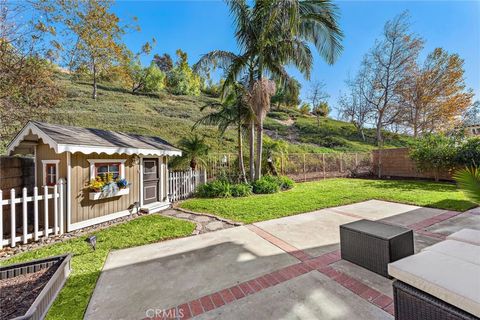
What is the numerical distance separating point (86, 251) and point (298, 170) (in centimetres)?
1119

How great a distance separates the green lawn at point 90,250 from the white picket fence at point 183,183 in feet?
6.17

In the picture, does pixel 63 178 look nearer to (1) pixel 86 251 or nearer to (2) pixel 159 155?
(1) pixel 86 251

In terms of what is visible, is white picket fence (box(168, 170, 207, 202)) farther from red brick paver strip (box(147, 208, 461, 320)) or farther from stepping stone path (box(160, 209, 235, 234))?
red brick paver strip (box(147, 208, 461, 320))

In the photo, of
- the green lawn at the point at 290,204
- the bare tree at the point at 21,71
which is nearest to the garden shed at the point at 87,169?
the green lawn at the point at 290,204

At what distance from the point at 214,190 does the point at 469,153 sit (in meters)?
12.0

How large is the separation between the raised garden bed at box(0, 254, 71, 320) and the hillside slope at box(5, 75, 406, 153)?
9399 mm

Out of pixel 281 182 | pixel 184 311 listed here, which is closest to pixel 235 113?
pixel 281 182

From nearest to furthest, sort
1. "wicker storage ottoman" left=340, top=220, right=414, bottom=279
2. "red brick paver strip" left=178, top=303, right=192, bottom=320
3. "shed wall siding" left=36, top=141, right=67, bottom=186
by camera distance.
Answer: "red brick paver strip" left=178, top=303, right=192, bottom=320
"wicker storage ottoman" left=340, top=220, right=414, bottom=279
"shed wall siding" left=36, top=141, right=67, bottom=186

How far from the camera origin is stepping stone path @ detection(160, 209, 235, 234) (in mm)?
4806

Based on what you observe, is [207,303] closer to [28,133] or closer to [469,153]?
[28,133]

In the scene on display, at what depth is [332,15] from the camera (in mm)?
8141

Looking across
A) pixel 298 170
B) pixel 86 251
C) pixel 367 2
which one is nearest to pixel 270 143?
pixel 298 170

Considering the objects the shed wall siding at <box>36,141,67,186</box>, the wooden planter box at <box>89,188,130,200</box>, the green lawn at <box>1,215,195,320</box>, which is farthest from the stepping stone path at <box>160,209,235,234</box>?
the shed wall siding at <box>36,141,67,186</box>

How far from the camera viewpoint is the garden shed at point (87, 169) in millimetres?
4805
